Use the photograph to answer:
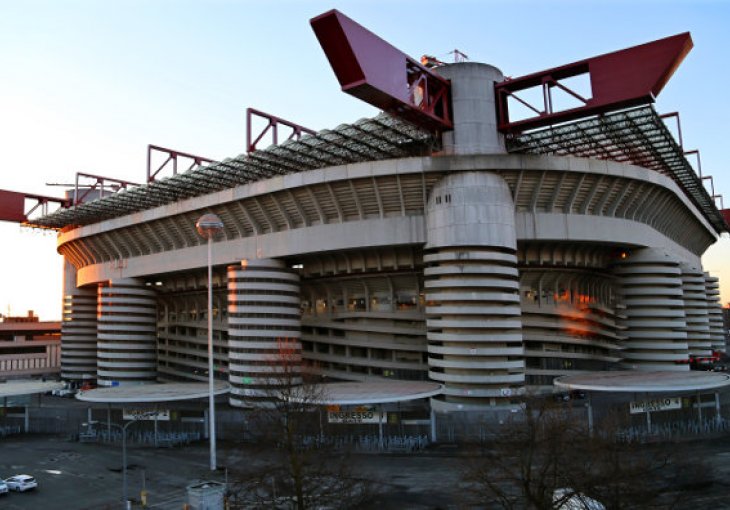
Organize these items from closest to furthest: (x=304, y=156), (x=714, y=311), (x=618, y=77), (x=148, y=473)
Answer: (x=148, y=473) < (x=618, y=77) < (x=304, y=156) < (x=714, y=311)

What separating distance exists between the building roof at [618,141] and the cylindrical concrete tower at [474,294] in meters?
5.06

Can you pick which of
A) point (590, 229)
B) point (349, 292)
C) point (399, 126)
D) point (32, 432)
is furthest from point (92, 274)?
point (590, 229)

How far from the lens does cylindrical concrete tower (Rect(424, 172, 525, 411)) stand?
1905 inches

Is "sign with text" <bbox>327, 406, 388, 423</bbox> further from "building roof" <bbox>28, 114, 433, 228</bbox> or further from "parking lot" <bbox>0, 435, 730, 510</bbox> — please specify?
"building roof" <bbox>28, 114, 433, 228</bbox>

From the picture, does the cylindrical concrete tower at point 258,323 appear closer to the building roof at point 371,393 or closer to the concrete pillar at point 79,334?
the building roof at point 371,393

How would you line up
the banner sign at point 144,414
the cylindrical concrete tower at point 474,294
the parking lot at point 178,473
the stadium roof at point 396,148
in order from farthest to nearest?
the banner sign at point 144,414
the cylindrical concrete tower at point 474,294
the stadium roof at point 396,148
the parking lot at point 178,473

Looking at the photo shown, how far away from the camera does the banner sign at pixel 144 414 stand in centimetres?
5031

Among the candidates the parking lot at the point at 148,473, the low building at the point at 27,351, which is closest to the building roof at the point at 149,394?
the parking lot at the point at 148,473

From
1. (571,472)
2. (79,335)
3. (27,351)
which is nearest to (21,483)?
(571,472)

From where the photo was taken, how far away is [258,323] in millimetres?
57375

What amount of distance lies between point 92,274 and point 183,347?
1638cm

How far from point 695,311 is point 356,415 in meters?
59.5

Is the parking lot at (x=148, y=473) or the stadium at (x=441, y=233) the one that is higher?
the stadium at (x=441, y=233)

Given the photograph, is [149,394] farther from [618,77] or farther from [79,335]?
[79,335]
